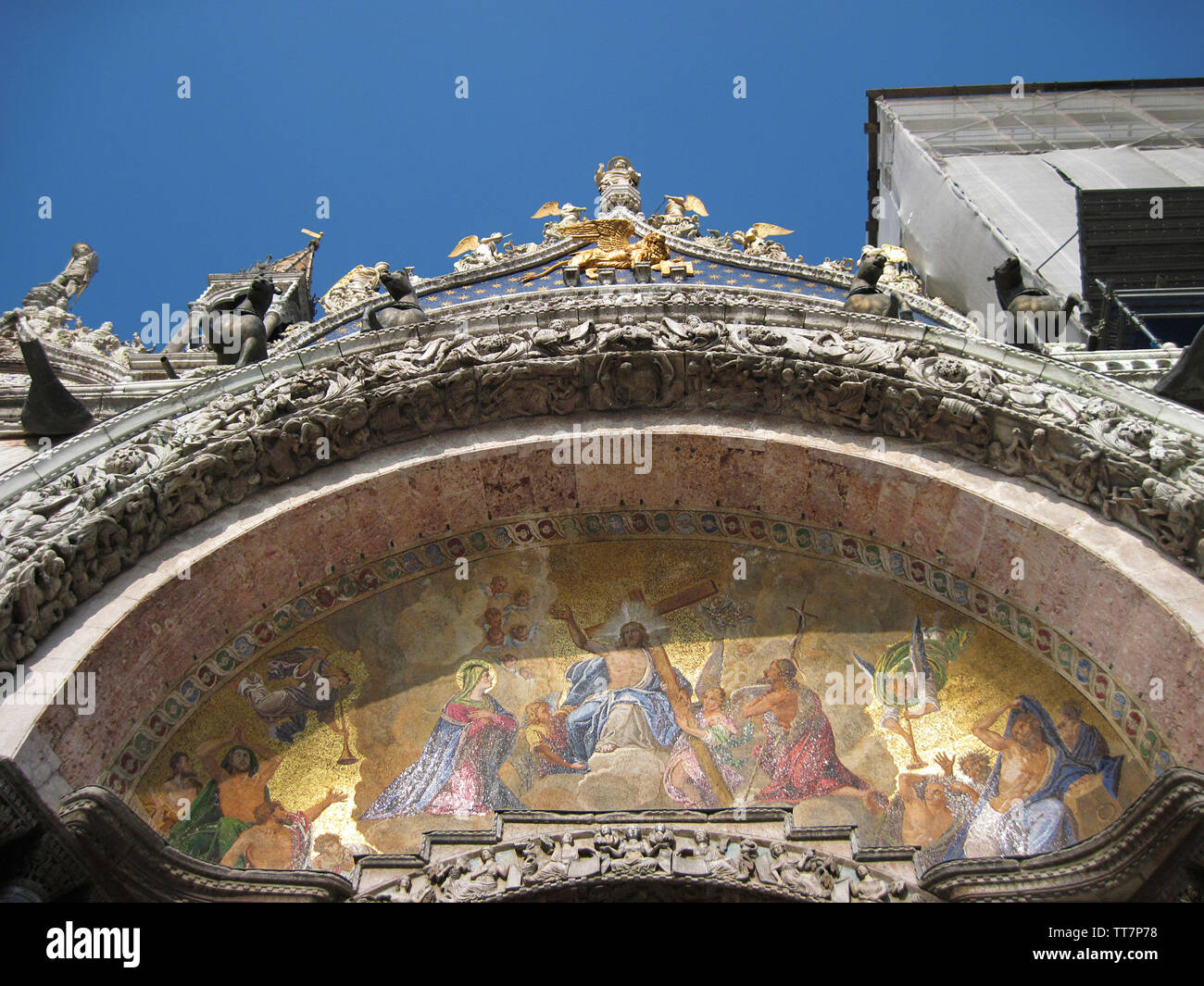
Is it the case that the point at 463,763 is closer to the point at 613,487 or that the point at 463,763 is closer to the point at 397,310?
the point at 613,487

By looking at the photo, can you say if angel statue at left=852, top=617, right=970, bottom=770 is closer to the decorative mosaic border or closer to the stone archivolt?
the decorative mosaic border

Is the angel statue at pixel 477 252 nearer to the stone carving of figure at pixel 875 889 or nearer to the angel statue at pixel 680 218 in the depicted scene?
the angel statue at pixel 680 218

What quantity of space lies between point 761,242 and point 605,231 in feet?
6.94

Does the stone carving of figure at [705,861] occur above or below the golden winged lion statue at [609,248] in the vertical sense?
below

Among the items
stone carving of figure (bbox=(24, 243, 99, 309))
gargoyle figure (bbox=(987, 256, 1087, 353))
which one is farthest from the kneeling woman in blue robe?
stone carving of figure (bbox=(24, 243, 99, 309))

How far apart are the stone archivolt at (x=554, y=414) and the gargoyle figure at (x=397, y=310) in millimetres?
899


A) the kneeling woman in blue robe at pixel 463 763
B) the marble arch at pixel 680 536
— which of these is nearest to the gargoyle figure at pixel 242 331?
the marble arch at pixel 680 536

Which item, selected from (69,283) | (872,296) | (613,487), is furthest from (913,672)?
(69,283)

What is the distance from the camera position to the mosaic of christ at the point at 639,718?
6918 mm

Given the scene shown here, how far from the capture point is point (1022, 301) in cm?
953

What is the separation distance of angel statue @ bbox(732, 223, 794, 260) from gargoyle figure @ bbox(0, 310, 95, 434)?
8533 millimetres

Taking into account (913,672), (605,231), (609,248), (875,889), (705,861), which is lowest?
(875,889)

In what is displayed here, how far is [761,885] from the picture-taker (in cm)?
579

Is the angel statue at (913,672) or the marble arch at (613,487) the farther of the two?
the angel statue at (913,672)
